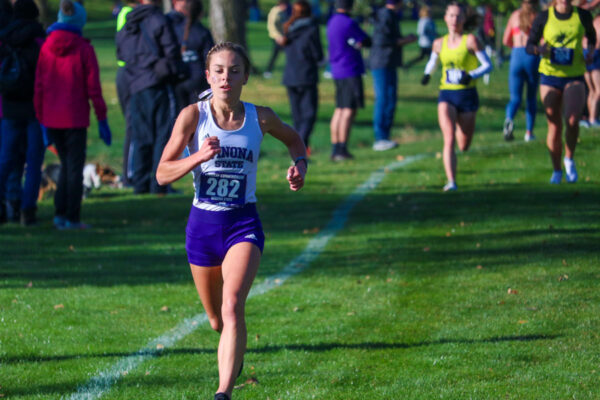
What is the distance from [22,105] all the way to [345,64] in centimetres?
656

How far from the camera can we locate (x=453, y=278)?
8609 millimetres

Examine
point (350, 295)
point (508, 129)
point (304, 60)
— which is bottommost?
point (508, 129)

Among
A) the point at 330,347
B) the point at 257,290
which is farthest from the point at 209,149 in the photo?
the point at 257,290

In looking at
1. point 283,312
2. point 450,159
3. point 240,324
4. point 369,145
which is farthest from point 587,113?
point 240,324

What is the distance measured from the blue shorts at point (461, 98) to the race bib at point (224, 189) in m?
6.89

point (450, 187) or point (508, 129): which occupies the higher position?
point (450, 187)

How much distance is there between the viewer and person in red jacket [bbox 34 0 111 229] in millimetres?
10727

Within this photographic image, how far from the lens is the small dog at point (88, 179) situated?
1381 cm

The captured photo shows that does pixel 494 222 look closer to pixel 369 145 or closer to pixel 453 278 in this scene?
pixel 453 278

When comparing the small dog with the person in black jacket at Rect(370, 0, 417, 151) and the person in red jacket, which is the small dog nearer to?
the person in red jacket

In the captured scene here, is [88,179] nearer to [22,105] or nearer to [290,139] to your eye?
[22,105]

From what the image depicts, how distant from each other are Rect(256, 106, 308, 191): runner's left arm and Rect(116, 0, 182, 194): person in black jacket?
693 cm

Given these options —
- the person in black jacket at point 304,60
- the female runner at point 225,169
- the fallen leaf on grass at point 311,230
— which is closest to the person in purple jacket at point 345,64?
the person in black jacket at point 304,60

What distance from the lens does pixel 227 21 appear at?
23.7m
